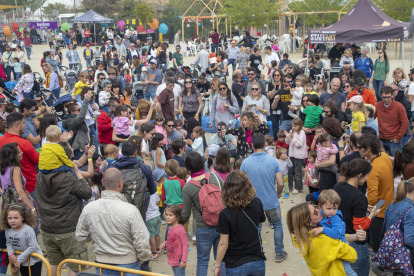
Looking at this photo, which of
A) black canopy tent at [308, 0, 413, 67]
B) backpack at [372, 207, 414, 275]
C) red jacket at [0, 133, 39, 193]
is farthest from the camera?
black canopy tent at [308, 0, 413, 67]

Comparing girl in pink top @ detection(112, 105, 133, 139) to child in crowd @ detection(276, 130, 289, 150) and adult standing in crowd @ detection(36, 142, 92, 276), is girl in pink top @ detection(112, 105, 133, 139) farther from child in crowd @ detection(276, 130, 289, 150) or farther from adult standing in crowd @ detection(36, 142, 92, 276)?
child in crowd @ detection(276, 130, 289, 150)

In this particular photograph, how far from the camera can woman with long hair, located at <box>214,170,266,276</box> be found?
3.48 m

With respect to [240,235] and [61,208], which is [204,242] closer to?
[240,235]

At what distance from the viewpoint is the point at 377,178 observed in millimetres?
4398

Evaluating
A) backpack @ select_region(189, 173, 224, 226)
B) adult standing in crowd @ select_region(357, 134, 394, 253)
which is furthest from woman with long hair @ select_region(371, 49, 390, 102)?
backpack @ select_region(189, 173, 224, 226)

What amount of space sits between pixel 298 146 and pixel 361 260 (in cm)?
318

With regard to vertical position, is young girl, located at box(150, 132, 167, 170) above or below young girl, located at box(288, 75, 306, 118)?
below

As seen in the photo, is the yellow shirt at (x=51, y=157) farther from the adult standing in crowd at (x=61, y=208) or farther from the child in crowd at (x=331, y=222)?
the child in crowd at (x=331, y=222)

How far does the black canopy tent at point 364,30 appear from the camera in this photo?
37.8 ft

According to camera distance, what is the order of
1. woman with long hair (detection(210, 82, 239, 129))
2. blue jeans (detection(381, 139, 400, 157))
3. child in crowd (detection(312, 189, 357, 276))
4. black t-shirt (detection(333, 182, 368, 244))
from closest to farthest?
1. child in crowd (detection(312, 189, 357, 276))
2. black t-shirt (detection(333, 182, 368, 244))
3. blue jeans (detection(381, 139, 400, 157))
4. woman with long hair (detection(210, 82, 239, 129))

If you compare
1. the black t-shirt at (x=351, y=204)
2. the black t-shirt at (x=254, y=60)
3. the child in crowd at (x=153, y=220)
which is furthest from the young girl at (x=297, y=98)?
the black t-shirt at (x=254, y=60)

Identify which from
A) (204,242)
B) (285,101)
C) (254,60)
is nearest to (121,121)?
(204,242)

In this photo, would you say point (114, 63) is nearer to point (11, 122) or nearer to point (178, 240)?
point (11, 122)

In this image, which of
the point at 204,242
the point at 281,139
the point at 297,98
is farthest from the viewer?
the point at 297,98
